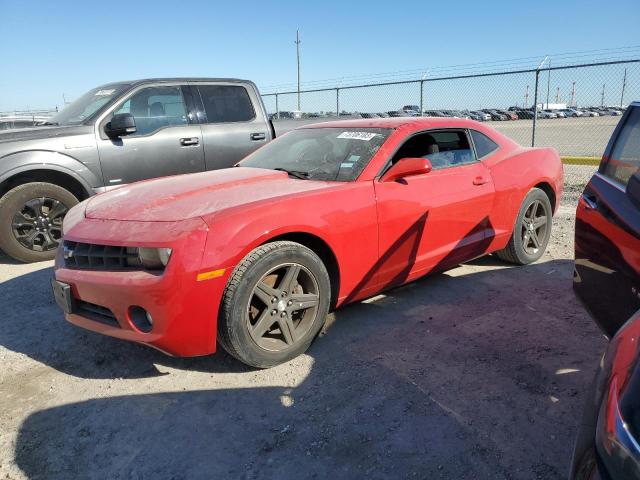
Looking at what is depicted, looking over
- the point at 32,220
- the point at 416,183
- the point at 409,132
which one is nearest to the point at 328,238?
the point at 416,183

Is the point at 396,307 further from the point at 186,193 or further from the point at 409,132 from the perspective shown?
the point at 186,193

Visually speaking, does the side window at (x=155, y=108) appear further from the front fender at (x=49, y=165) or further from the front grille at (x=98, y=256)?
the front grille at (x=98, y=256)

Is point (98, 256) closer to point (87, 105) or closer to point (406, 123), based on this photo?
point (406, 123)

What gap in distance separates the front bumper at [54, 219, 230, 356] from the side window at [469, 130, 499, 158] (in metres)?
2.70

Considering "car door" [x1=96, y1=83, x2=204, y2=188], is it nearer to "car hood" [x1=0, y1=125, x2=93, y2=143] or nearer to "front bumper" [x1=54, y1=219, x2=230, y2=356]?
"car hood" [x1=0, y1=125, x2=93, y2=143]

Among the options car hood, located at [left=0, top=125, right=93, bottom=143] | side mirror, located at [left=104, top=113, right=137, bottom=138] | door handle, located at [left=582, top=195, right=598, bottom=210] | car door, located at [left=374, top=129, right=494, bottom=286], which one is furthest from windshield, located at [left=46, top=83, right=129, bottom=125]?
door handle, located at [left=582, top=195, right=598, bottom=210]

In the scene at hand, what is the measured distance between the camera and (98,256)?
9.02ft

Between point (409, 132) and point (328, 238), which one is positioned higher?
point (409, 132)

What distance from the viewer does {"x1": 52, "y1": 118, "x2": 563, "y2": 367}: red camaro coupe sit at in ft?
8.52

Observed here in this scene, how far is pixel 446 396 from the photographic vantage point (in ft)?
8.61

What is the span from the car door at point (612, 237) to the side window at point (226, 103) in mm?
4317

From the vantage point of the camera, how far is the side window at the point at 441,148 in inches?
152

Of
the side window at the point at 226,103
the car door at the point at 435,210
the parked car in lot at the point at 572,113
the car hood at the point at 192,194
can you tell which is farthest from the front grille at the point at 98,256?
the parked car in lot at the point at 572,113

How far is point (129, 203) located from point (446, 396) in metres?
2.21
